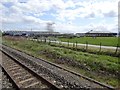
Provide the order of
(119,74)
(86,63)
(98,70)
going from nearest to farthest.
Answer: (119,74)
(98,70)
(86,63)

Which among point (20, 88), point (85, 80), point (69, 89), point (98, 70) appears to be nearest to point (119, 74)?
point (98, 70)

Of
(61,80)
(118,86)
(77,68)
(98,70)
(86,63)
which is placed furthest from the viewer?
(86,63)

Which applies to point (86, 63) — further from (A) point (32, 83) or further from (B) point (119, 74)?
(A) point (32, 83)

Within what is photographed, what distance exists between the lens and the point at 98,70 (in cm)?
1489

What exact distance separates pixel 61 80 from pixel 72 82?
2.22 feet

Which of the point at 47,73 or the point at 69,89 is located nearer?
the point at 69,89

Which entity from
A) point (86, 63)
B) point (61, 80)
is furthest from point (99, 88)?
point (86, 63)

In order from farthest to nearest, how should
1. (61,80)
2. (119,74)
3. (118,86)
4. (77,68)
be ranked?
(77,68) < (119,74) < (61,80) < (118,86)

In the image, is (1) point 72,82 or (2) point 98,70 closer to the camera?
(1) point 72,82

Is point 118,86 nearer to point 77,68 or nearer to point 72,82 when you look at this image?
point 72,82

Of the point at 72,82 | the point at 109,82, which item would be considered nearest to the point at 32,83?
the point at 72,82

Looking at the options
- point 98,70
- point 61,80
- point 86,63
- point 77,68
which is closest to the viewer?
point 61,80

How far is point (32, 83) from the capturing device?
1112 cm

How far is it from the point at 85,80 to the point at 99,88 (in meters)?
1.75
